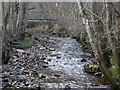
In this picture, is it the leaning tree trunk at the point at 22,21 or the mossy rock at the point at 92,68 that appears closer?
the mossy rock at the point at 92,68

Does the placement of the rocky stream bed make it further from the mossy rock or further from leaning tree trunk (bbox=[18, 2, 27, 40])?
leaning tree trunk (bbox=[18, 2, 27, 40])

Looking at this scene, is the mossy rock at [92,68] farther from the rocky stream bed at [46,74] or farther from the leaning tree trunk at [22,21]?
the leaning tree trunk at [22,21]

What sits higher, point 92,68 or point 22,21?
point 22,21

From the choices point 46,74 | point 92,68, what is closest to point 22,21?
point 46,74

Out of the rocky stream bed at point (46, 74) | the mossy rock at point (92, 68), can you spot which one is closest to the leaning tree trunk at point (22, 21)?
the rocky stream bed at point (46, 74)

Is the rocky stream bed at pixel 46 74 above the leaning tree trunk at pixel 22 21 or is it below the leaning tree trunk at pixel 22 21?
below

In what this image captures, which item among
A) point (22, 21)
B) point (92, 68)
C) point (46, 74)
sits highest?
point (22, 21)

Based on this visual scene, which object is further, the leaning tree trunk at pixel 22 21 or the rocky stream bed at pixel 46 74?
the leaning tree trunk at pixel 22 21

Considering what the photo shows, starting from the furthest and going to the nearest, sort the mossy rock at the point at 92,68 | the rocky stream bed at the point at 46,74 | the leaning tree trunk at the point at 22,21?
the leaning tree trunk at the point at 22,21
the mossy rock at the point at 92,68
the rocky stream bed at the point at 46,74

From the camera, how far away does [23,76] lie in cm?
965

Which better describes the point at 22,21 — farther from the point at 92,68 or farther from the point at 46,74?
the point at 92,68

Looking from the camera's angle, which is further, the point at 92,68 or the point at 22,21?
the point at 22,21

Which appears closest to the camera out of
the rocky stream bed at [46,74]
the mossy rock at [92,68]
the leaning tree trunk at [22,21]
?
the rocky stream bed at [46,74]

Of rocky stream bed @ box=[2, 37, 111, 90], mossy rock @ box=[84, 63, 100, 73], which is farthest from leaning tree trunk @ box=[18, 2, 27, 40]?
mossy rock @ box=[84, 63, 100, 73]
